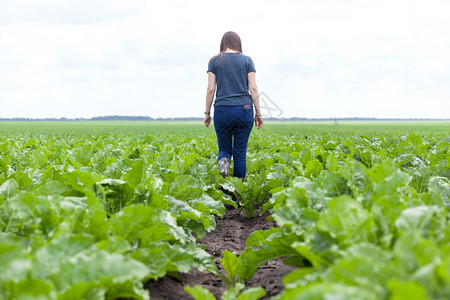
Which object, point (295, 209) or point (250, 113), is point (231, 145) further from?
point (295, 209)

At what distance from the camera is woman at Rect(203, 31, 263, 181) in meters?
5.61

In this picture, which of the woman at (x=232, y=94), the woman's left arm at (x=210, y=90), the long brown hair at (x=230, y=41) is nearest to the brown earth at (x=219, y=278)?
the woman at (x=232, y=94)

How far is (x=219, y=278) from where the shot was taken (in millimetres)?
3256

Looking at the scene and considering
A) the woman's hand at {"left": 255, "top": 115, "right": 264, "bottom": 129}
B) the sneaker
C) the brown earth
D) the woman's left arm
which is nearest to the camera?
the brown earth

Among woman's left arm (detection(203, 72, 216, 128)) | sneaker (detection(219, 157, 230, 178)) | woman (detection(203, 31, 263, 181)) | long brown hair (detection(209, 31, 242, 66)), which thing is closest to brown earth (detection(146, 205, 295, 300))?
sneaker (detection(219, 157, 230, 178))

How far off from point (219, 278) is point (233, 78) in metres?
3.17

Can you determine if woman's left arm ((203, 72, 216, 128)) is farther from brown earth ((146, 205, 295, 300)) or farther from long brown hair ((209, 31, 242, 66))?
brown earth ((146, 205, 295, 300))

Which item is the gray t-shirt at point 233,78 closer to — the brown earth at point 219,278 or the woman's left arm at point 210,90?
the woman's left arm at point 210,90

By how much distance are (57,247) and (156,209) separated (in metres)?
0.82

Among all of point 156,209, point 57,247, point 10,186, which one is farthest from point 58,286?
point 10,186

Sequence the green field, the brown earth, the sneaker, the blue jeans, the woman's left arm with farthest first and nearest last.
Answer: the sneaker < the woman's left arm < the blue jeans < the brown earth < the green field

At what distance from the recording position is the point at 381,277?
1359mm

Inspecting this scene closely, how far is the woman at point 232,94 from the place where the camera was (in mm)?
5613

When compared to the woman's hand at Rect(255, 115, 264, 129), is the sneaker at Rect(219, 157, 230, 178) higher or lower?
lower
